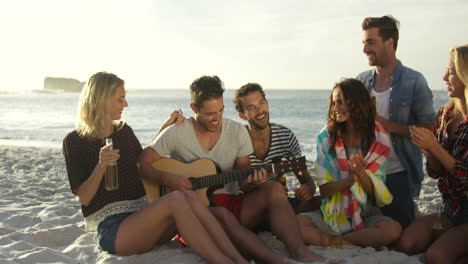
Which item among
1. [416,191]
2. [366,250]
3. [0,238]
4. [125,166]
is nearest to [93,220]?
[125,166]

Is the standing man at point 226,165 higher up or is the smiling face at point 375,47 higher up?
the smiling face at point 375,47

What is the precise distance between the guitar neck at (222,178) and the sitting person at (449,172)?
4.00ft

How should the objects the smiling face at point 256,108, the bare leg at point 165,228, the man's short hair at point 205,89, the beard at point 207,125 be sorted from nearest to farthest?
the bare leg at point 165,228
the man's short hair at point 205,89
the beard at point 207,125
the smiling face at point 256,108

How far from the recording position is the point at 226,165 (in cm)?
417

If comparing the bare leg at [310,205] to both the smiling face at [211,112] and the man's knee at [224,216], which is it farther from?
the smiling face at [211,112]

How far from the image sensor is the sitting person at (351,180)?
383 centimetres

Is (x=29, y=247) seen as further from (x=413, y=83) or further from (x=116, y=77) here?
(x=413, y=83)

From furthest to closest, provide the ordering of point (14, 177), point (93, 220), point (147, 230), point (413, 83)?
point (14, 177) → point (413, 83) → point (93, 220) → point (147, 230)

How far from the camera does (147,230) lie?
→ 3469 mm

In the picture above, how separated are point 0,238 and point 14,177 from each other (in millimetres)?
3306

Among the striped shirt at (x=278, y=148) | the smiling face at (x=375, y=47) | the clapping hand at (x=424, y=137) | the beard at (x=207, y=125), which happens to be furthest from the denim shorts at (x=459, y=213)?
the beard at (x=207, y=125)

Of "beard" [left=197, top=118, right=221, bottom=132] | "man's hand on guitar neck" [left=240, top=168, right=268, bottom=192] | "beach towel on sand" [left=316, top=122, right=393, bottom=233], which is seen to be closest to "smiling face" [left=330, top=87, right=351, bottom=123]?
"beach towel on sand" [left=316, top=122, right=393, bottom=233]

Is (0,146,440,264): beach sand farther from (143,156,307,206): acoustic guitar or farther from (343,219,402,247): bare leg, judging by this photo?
(143,156,307,206): acoustic guitar

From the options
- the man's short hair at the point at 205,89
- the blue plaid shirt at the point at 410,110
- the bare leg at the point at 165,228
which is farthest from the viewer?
the blue plaid shirt at the point at 410,110
